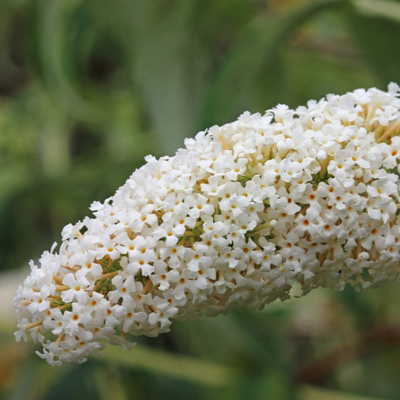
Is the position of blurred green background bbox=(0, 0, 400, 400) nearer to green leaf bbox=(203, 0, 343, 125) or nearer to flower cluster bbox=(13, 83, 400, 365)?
green leaf bbox=(203, 0, 343, 125)

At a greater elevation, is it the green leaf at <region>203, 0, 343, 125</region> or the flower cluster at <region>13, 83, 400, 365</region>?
the green leaf at <region>203, 0, 343, 125</region>

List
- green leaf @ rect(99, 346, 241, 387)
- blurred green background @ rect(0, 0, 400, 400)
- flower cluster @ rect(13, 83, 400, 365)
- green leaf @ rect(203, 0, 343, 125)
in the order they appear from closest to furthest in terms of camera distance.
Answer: flower cluster @ rect(13, 83, 400, 365)
green leaf @ rect(203, 0, 343, 125)
blurred green background @ rect(0, 0, 400, 400)
green leaf @ rect(99, 346, 241, 387)

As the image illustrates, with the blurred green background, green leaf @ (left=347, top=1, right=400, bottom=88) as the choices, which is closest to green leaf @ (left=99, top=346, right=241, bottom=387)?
the blurred green background

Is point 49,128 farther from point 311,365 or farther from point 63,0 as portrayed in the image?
point 311,365

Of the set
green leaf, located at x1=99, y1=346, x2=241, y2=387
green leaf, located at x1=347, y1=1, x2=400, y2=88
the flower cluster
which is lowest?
the flower cluster

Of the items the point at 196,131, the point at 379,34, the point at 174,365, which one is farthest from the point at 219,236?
the point at 174,365

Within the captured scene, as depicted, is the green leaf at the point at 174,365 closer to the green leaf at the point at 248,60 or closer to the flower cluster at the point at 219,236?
the green leaf at the point at 248,60

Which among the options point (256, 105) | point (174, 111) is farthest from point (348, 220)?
point (256, 105)
